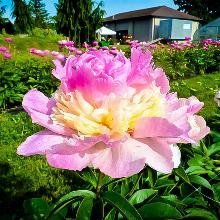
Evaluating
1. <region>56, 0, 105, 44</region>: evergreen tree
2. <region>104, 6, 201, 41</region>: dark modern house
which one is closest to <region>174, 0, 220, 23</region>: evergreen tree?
Result: <region>104, 6, 201, 41</region>: dark modern house

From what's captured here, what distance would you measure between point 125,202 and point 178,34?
3780cm

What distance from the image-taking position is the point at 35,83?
5.89 metres

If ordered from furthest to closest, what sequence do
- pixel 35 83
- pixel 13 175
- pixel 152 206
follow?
1. pixel 35 83
2. pixel 13 175
3. pixel 152 206

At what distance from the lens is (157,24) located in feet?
127

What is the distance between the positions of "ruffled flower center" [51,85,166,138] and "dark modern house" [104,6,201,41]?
36.6 meters

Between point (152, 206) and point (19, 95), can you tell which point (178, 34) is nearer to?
point (19, 95)

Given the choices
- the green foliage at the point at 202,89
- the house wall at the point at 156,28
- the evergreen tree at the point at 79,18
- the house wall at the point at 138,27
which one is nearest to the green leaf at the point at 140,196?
the green foliage at the point at 202,89

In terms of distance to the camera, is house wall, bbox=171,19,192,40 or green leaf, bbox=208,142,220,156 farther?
house wall, bbox=171,19,192,40

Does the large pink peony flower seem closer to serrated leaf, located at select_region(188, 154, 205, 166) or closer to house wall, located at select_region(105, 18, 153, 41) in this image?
serrated leaf, located at select_region(188, 154, 205, 166)

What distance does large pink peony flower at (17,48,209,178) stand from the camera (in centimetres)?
66

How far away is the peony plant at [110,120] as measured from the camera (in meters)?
0.66

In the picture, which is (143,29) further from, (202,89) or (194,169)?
(194,169)

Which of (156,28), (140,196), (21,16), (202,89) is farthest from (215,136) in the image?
(156,28)

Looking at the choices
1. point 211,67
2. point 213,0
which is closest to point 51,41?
point 211,67
